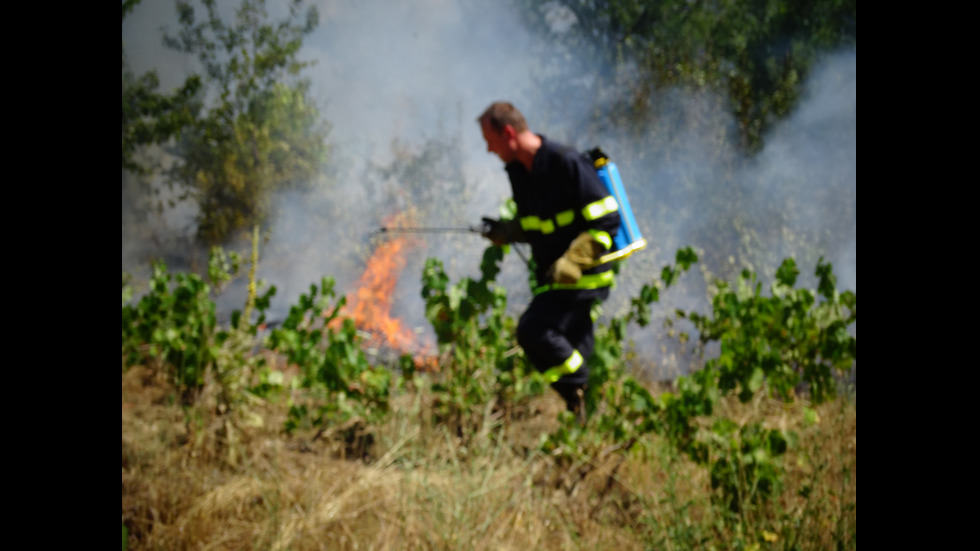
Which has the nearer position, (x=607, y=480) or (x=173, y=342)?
(x=607, y=480)

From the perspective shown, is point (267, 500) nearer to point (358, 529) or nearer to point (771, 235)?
point (358, 529)

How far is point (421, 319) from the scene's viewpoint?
6.25 m

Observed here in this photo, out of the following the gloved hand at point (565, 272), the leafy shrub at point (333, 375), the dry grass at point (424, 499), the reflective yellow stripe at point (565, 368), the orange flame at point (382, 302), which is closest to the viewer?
the dry grass at point (424, 499)

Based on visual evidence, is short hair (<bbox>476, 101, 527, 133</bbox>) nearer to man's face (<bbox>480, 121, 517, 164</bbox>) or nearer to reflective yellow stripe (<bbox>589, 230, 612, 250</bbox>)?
man's face (<bbox>480, 121, 517, 164</bbox>)

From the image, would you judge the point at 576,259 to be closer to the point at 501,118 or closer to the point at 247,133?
the point at 501,118

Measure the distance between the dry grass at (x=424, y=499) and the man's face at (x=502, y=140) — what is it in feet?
4.54

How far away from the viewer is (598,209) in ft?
9.41

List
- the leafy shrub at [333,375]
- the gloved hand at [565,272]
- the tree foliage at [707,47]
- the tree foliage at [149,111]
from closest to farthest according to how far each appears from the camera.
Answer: the gloved hand at [565,272] → the leafy shrub at [333,375] → the tree foliage at [149,111] → the tree foliage at [707,47]

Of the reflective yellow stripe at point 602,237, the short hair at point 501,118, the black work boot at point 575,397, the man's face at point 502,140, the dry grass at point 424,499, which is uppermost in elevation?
the short hair at point 501,118

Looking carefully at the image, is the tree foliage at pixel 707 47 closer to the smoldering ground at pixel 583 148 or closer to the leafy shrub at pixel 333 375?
the smoldering ground at pixel 583 148

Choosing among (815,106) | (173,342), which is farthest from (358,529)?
(815,106)

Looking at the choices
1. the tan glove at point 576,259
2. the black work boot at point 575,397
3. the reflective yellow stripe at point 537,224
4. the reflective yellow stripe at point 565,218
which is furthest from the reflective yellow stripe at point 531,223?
the black work boot at point 575,397

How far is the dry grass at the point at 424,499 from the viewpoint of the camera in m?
1.85
